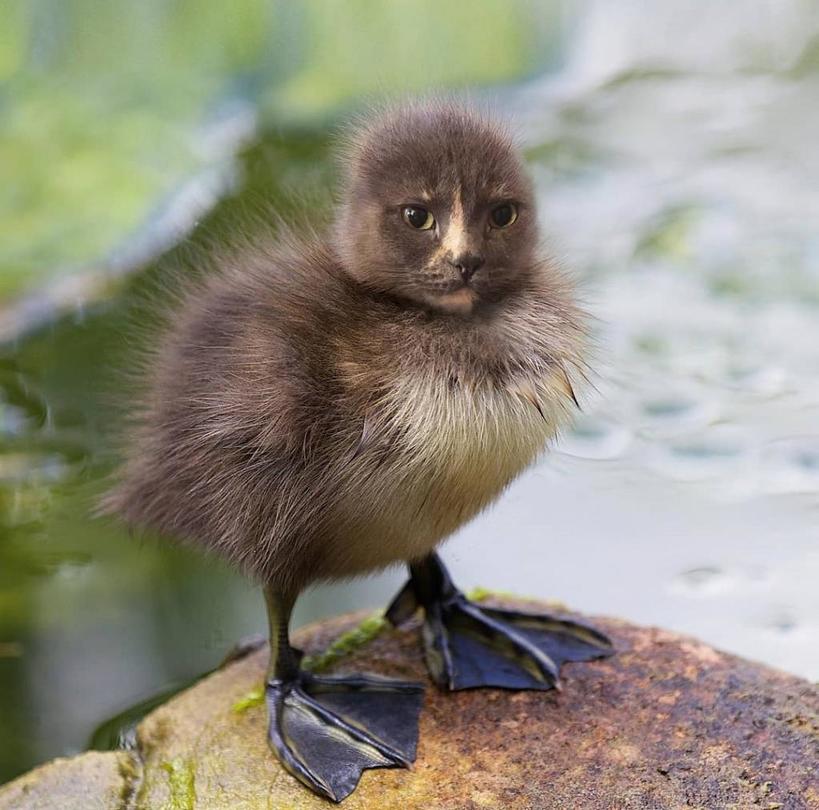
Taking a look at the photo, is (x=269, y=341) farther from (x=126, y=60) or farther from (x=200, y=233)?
(x=126, y=60)

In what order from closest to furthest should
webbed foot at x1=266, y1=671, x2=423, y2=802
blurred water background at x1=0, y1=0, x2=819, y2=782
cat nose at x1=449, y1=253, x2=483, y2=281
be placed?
cat nose at x1=449, y1=253, x2=483, y2=281 → webbed foot at x1=266, y1=671, x2=423, y2=802 → blurred water background at x1=0, y1=0, x2=819, y2=782

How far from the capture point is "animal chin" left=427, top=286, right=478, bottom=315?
3.70ft

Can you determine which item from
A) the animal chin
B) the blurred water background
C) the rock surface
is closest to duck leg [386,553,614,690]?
the rock surface

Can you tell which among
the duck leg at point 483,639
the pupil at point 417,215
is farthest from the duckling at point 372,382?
the duck leg at point 483,639

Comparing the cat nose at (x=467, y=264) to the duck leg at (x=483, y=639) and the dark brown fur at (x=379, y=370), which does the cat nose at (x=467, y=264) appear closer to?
the dark brown fur at (x=379, y=370)

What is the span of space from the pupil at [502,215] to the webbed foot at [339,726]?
506 mm

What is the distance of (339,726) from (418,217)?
1.70ft

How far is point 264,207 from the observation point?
4.92ft

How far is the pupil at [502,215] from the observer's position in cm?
113

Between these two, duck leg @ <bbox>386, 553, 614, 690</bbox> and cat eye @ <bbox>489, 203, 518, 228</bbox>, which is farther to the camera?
duck leg @ <bbox>386, 553, 614, 690</bbox>

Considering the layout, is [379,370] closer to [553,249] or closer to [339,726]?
[553,249]

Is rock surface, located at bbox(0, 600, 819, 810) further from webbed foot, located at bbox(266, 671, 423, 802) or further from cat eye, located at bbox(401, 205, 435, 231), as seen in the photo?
cat eye, located at bbox(401, 205, 435, 231)

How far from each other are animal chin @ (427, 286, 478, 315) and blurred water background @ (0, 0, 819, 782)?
237mm

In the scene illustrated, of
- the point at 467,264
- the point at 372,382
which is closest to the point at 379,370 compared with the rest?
the point at 372,382
